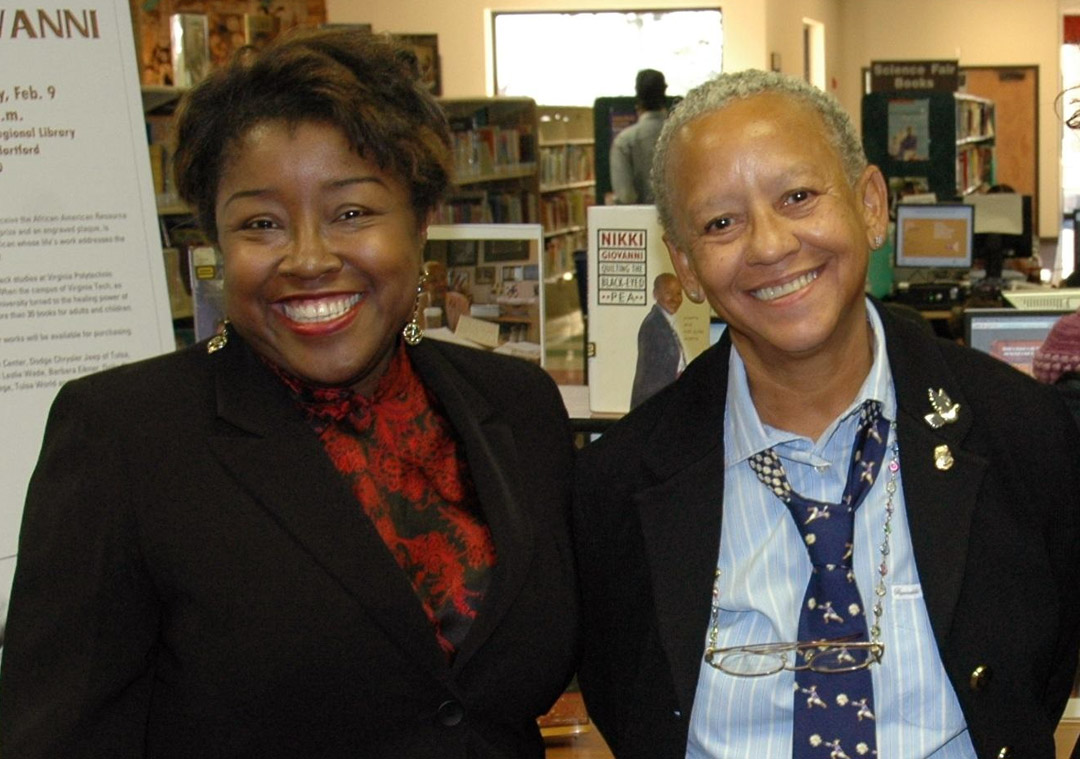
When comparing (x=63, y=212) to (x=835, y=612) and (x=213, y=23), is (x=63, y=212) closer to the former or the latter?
(x=835, y=612)

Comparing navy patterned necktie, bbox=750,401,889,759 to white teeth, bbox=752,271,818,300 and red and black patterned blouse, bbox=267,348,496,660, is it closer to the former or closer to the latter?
white teeth, bbox=752,271,818,300

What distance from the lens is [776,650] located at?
1577 mm

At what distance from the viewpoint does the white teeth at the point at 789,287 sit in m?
1.59

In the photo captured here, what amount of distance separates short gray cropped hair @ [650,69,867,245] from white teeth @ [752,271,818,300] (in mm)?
146

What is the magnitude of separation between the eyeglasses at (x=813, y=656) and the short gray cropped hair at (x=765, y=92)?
530 mm

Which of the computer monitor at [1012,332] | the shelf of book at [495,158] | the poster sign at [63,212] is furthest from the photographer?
the shelf of book at [495,158]

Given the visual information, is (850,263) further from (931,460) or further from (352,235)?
(352,235)

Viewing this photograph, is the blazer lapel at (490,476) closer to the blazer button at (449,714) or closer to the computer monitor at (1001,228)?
the blazer button at (449,714)

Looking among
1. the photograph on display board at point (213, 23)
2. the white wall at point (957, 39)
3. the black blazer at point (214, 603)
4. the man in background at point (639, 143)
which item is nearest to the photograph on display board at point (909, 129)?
the man in background at point (639, 143)

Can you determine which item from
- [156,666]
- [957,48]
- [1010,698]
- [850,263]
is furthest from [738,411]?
[957,48]

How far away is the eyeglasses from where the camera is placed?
5.09 feet

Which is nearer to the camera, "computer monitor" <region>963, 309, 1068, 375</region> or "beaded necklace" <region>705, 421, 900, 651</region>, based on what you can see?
"beaded necklace" <region>705, 421, 900, 651</region>

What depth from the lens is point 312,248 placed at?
1.48 meters

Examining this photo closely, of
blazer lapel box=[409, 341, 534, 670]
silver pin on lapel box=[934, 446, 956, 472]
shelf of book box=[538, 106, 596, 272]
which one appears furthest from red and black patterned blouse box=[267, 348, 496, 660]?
shelf of book box=[538, 106, 596, 272]
